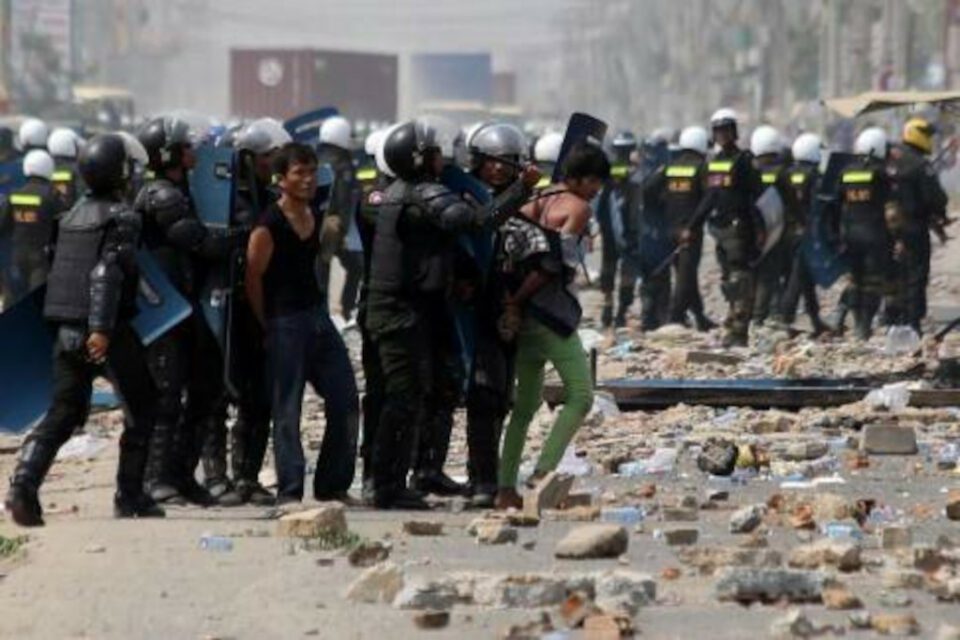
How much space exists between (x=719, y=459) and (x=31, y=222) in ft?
32.3

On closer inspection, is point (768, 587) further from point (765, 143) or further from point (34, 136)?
point (34, 136)

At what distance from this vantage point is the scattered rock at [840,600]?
32.6ft

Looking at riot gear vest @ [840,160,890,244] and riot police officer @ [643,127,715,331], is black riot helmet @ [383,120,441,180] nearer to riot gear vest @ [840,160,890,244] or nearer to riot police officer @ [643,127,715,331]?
riot police officer @ [643,127,715,331]

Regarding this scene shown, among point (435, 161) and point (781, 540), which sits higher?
point (435, 161)

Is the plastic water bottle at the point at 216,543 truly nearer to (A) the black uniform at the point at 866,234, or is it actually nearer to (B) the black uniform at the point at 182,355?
(B) the black uniform at the point at 182,355

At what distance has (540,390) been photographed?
45.0 ft

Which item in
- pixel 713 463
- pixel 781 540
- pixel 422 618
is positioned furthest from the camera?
pixel 713 463

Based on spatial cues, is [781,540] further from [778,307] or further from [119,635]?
[778,307]

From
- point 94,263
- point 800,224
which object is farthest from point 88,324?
point 800,224

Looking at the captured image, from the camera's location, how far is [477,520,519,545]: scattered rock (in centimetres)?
1205

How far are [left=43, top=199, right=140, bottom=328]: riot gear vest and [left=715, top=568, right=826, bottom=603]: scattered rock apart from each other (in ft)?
10.6

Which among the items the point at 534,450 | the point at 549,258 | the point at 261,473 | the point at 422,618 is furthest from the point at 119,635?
the point at 534,450

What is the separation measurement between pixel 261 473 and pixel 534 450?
5.86ft

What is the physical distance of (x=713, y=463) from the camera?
1482cm
